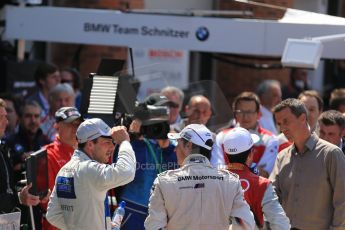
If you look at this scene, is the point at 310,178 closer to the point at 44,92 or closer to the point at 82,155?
the point at 82,155

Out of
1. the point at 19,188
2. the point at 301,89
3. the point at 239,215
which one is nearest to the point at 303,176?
the point at 239,215

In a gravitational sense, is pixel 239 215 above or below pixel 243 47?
below

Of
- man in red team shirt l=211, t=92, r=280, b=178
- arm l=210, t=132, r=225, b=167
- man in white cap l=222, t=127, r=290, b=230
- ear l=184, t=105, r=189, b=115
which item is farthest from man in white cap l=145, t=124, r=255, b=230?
ear l=184, t=105, r=189, b=115

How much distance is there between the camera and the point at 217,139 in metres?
8.94

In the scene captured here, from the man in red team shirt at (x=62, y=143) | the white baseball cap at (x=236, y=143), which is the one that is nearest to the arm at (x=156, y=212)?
the white baseball cap at (x=236, y=143)

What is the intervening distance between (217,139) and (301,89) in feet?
14.5

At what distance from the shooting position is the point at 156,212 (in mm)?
6160

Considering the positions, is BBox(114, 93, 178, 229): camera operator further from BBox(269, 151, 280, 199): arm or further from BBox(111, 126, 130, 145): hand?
BBox(111, 126, 130, 145): hand

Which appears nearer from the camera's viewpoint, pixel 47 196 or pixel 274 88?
pixel 47 196

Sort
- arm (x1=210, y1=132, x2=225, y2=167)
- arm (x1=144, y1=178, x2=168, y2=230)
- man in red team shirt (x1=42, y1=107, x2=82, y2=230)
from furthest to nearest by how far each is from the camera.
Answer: arm (x1=210, y1=132, x2=225, y2=167), man in red team shirt (x1=42, y1=107, x2=82, y2=230), arm (x1=144, y1=178, x2=168, y2=230)

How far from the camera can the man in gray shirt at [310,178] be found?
293 inches

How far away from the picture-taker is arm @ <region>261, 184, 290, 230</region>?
642 centimetres

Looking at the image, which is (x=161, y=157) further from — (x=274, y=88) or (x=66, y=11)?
(x=274, y=88)

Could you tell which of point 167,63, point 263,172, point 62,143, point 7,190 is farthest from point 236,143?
point 167,63
